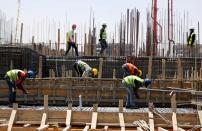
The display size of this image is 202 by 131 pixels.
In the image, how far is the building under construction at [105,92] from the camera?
8.73m

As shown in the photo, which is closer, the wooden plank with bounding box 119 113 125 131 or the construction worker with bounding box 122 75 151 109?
the wooden plank with bounding box 119 113 125 131

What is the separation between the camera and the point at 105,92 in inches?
492

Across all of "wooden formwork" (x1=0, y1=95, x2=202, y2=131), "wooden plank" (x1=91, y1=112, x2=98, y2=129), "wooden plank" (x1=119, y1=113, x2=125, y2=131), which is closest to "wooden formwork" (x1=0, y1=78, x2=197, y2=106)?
"wooden formwork" (x1=0, y1=95, x2=202, y2=131)

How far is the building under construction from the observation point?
873 cm

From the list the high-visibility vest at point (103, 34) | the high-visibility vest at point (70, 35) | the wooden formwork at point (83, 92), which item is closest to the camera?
the wooden formwork at point (83, 92)

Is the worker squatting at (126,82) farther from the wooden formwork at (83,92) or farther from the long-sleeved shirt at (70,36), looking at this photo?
the long-sleeved shirt at (70,36)

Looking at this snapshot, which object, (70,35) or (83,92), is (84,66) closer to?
(83,92)

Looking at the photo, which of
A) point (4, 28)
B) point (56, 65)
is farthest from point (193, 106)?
point (4, 28)

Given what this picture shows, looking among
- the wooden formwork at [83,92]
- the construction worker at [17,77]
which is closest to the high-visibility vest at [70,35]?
the wooden formwork at [83,92]

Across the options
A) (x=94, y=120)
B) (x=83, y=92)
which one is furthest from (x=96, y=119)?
(x=83, y=92)

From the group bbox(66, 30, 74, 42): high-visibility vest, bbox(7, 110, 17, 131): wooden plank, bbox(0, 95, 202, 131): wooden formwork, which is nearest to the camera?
bbox(7, 110, 17, 131): wooden plank

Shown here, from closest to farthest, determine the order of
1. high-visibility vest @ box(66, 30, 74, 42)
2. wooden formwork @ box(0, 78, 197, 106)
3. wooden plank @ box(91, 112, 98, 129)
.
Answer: wooden plank @ box(91, 112, 98, 129)
wooden formwork @ box(0, 78, 197, 106)
high-visibility vest @ box(66, 30, 74, 42)

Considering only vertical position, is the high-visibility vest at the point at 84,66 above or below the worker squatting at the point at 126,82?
above

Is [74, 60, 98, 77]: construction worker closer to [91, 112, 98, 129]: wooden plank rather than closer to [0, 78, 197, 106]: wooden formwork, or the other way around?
[0, 78, 197, 106]: wooden formwork
